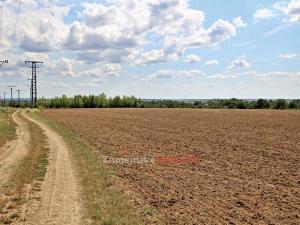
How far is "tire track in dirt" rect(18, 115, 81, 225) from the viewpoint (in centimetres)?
866

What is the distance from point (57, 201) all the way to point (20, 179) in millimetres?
3293

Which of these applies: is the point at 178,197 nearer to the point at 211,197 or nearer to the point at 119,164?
the point at 211,197

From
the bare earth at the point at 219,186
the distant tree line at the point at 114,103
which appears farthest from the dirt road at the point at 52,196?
the distant tree line at the point at 114,103

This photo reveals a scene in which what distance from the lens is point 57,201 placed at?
10.1m

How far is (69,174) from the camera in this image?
1383 centimetres

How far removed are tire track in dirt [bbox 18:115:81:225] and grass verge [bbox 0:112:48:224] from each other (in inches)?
12.7

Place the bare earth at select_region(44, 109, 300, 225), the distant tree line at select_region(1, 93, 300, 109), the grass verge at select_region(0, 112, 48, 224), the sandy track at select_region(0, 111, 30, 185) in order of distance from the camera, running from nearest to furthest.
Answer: the bare earth at select_region(44, 109, 300, 225)
the grass verge at select_region(0, 112, 48, 224)
the sandy track at select_region(0, 111, 30, 185)
the distant tree line at select_region(1, 93, 300, 109)

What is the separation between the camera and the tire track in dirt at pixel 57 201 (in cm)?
866

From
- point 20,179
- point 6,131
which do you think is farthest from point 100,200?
point 6,131

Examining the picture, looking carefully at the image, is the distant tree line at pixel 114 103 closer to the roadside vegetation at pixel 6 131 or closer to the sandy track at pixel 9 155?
the roadside vegetation at pixel 6 131

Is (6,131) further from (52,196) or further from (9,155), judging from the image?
(52,196)

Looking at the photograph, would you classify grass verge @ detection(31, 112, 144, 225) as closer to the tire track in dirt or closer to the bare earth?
the tire track in dirt

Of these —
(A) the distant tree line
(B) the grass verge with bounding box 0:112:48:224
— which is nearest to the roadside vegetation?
(B) the grass verge with bounding box 0:112:48:224

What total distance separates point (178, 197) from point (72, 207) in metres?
2.96
